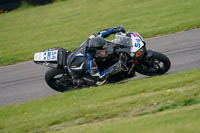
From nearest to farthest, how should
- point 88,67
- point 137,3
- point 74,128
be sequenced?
point 74,128 → point 88,67 → point 137,3

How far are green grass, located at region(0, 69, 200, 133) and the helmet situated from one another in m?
0.84

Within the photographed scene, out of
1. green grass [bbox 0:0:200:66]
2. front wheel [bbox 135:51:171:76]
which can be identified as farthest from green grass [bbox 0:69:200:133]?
green grass [bbox 0:0:200:66]

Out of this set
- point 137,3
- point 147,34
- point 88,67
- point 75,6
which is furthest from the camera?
point 75,6

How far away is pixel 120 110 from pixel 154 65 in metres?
2.43

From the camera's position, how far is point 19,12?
2558 centimetres

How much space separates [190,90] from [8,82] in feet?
20.7

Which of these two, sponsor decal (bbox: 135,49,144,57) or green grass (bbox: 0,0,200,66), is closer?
sponsor decal (bbox: 135,49,144,57)

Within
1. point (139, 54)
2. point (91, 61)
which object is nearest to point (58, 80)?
point (91, 61)

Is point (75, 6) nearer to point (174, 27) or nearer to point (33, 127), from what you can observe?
point (174, 27)

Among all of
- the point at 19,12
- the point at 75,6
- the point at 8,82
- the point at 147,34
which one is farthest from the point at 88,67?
the point at 19,12

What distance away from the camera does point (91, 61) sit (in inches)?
344

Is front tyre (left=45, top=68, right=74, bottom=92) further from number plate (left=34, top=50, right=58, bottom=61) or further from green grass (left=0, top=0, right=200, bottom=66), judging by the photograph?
green grass (left=0, top=0, right=200, bottom=66)

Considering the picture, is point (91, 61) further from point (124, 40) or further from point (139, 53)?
point (139, 53)

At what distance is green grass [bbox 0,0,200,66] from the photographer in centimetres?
1469
